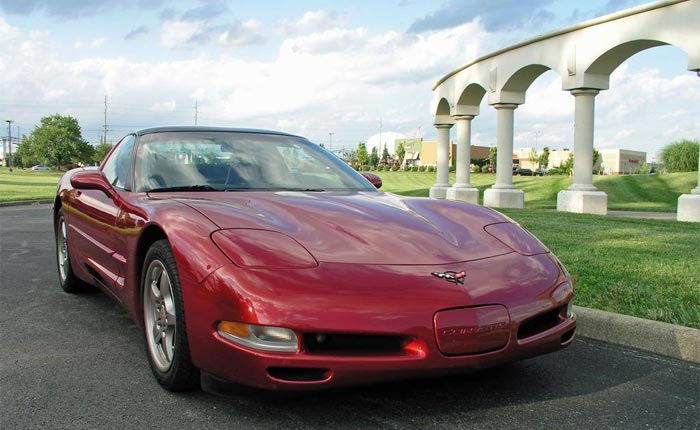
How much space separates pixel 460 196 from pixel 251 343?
19.5 m

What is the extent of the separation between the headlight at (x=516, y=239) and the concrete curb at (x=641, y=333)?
118 cm

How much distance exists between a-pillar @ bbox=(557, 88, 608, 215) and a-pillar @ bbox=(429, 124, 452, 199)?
25.4ft

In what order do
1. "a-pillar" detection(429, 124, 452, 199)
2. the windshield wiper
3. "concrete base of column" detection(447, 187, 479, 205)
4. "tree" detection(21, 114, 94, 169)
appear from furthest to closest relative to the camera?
1. "tree" detection(21, 114, 94, 169)
2. "a-pillar" detection(429, 124, 452, 199)
3. "concrete base of column" detection(447, 187, 479, 205)
4. the windshield wiper

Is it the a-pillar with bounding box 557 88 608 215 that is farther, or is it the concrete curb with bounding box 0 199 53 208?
the concrete curb with bounding box 0 199 53 208

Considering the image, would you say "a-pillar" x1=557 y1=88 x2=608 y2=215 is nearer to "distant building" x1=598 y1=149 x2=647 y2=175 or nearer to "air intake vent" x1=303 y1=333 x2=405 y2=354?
"air intake vent" x1=303 y1=333 x2=405 y2=354

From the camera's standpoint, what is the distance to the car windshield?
142 inches

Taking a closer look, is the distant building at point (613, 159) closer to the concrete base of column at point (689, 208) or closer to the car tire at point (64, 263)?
the concrete base of column at point (689, 208)

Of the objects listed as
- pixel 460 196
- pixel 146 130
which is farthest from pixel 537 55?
pixel 146 130

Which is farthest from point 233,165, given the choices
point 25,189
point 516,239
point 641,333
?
point 25,189

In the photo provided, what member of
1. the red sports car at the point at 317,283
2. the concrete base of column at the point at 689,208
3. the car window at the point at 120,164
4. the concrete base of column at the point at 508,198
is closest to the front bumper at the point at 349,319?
the red sports car at the point at 317,283

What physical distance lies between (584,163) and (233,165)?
14171mm

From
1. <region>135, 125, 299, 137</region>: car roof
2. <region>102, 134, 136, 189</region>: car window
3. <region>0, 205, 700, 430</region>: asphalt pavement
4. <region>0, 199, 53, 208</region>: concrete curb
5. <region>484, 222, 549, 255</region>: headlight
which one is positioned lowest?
<region>0, 205, 700, 430</region>: asphalt pavement

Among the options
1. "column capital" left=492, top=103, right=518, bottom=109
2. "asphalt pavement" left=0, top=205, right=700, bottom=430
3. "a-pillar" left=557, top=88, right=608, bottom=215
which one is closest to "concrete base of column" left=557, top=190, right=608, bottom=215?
"a-pillar" left=557, top=88, right=608, bottom=215

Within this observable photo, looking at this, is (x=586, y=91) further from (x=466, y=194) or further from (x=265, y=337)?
(x=265, y=337)
